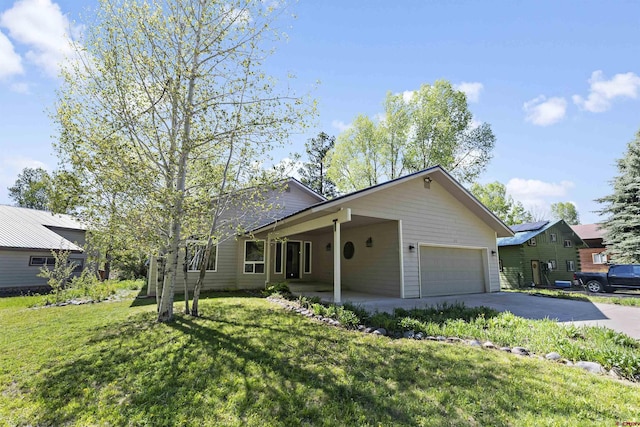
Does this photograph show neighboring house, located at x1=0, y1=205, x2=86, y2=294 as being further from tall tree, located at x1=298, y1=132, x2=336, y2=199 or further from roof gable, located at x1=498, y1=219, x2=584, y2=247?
roof gable, located at x1=498, y1=219, x2=584, y2=247

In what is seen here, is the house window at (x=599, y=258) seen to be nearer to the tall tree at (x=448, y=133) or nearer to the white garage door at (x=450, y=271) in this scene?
the tall tree at (x=448, y=133)

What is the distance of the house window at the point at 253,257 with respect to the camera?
13000mm

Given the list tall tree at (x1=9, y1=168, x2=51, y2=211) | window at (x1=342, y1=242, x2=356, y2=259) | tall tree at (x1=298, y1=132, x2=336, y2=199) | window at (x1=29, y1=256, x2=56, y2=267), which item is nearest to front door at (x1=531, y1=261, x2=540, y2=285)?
window at (x1=342, y1=242, x2=356, y2=259)

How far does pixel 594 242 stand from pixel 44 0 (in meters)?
35.0

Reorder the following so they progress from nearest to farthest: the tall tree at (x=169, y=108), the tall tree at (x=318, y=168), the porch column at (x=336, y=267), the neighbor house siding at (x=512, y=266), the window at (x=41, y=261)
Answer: the tall tree at (x=169, y=108), the porch column at (x=336, y=267), the window at (x=41, y=261), the neighbor house siding at (x=512, y=266), the tall tree at (x=318, y=168)

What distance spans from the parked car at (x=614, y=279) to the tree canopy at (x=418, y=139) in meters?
8.97

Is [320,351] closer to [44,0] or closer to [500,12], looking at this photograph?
[44,0]

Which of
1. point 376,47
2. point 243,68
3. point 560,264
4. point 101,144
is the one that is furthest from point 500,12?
point 560,264

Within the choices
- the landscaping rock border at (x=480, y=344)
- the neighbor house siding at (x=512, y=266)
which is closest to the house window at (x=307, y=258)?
the landscaping rock border at (x=480, y=344)

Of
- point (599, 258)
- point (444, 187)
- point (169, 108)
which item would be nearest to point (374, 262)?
point (444, 187)

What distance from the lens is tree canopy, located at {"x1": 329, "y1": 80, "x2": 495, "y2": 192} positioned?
20.8 meters

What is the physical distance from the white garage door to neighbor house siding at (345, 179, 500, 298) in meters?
0.35

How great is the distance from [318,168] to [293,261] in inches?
606

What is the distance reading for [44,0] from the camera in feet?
20.6
